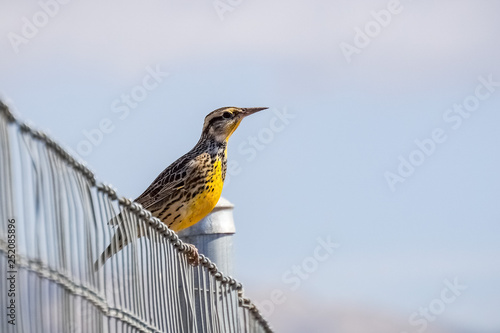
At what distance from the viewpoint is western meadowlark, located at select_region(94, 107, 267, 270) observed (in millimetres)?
8555

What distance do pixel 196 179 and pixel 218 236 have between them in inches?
103

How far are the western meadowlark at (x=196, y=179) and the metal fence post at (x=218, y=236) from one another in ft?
4.71

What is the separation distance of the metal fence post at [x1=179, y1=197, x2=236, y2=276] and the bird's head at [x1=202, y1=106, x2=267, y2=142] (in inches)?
112

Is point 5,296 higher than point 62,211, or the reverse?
point 62,211

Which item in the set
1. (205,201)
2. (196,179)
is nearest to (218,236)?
(205,201)

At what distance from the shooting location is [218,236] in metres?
6.38

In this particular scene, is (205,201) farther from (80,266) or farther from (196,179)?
(80,266)

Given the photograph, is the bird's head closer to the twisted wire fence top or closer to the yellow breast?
the yellow breast

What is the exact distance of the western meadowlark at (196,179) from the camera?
337 inches

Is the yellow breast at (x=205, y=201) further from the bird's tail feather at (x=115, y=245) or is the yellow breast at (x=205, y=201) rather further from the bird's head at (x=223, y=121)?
the bird's tail feather at (x=115, y=245)

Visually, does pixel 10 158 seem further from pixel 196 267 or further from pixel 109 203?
pixel 196 267

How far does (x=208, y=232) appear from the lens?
6594 millimetres

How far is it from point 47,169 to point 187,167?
6170 mm

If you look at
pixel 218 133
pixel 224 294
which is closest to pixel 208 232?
pixel 224 294
